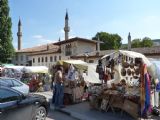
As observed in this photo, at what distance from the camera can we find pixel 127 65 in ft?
45.5

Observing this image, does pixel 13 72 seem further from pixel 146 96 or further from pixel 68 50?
pixel 68 50

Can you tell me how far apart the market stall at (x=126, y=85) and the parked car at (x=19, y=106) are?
3.39 metres

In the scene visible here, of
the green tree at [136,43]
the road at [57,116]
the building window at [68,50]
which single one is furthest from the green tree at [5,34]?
the green tree at [136,43]

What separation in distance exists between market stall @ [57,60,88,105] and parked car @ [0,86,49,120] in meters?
5.74

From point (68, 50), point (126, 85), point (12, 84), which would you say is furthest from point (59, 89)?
point (68, 50)

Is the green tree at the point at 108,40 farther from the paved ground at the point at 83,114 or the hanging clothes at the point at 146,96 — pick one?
the hanging clothes at the point at 146,96

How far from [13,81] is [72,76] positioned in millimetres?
3600

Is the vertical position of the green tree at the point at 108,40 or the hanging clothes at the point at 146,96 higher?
the green tree at the point at 108,40

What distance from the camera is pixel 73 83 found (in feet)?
52.4

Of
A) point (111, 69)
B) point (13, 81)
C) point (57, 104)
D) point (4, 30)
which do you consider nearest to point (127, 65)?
point (111, 69)

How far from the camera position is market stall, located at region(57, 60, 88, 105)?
1574 centimetres

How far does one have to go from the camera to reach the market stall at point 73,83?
15.7 m

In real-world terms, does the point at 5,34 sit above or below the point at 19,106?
above

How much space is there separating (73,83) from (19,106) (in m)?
7.61
